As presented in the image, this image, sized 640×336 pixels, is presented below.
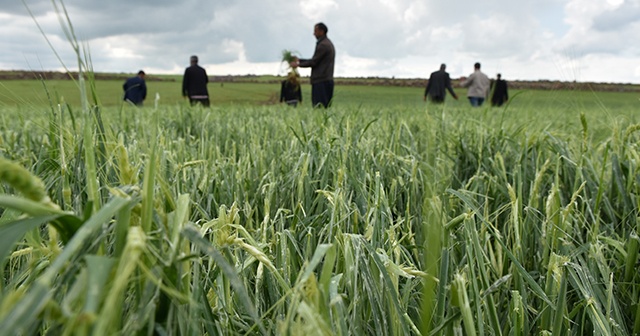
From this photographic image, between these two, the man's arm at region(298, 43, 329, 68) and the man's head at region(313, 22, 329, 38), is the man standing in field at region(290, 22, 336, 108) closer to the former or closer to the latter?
the man's arm at region(298, 43, 329, 68)

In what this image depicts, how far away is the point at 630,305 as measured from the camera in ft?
3.74

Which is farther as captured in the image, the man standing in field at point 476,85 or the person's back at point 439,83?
the man standing in field at point 476,85

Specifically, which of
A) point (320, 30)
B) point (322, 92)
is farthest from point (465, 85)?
point (322, 92)

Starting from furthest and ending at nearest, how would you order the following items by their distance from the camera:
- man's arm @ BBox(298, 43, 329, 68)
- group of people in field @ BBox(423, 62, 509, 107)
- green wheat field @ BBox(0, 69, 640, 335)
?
1. group of people in field @ BBox(423, 62, 509, 107)
2. man's arm @ BBox(298, 43, 329, 68)
3. green wheat field @ BBox(0, 69, 640, 335)

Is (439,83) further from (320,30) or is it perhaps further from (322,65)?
(322,65)

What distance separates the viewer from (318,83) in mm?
8953

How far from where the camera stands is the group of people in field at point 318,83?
8.95 m

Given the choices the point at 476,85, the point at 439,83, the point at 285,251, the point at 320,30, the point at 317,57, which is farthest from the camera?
the point at 476,85

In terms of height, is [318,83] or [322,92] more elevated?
[318,83]

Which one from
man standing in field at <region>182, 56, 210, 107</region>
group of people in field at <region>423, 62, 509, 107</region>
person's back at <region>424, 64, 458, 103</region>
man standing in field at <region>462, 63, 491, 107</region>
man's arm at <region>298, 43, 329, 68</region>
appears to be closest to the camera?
man's arm at <region>298, 43, 329, 68</region>

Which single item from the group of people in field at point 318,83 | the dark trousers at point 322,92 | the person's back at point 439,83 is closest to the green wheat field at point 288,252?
the group of people in field at point 318,83

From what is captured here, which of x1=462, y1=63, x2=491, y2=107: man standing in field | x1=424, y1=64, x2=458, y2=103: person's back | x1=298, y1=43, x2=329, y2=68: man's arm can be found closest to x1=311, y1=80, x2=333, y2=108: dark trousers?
x1=298, y1=43, x2=329, y2=68: man's arm

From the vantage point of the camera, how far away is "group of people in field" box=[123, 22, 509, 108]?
8953 millimetres

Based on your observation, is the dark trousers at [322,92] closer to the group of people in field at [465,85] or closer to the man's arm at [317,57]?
the man's arm at [317,57]
